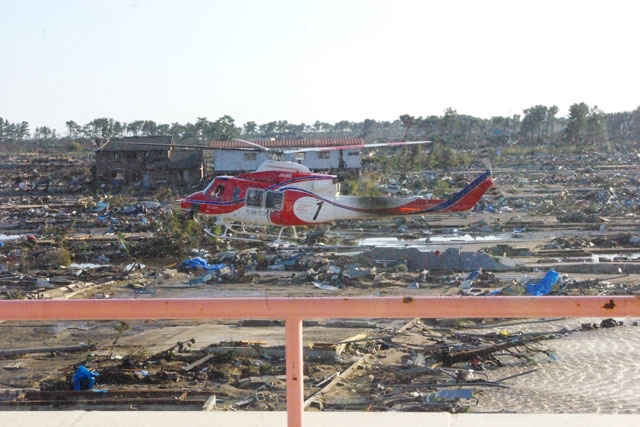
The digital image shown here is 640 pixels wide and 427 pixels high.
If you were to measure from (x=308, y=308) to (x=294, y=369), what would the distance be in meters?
0.27

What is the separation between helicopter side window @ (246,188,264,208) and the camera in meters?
17.0

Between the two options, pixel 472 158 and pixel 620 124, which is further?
pixel 620 124

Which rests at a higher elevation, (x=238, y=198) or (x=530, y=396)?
(x=238, y=198)

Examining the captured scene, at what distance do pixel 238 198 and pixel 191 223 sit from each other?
21.0ft

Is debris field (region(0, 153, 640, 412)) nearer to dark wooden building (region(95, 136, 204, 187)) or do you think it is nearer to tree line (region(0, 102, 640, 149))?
dark wooden building (region(95, 136, 204, 187))

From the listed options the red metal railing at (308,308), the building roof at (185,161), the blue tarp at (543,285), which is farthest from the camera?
the building roof at (185,161)

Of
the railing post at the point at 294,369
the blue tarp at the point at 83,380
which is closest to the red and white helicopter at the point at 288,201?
the blue tarp at the point at 83,380

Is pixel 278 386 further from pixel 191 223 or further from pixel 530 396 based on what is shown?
pixel 191 223

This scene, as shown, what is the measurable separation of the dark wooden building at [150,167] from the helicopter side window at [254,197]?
26.1 m

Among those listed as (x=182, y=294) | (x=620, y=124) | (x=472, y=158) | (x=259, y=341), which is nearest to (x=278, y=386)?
(x=259, y=341)

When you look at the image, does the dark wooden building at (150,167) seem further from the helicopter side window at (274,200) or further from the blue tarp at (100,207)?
the helicopter side window at (274,200)

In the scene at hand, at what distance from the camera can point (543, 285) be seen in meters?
15.6

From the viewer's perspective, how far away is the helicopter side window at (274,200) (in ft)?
55.3

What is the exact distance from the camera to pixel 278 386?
856 centimetres
